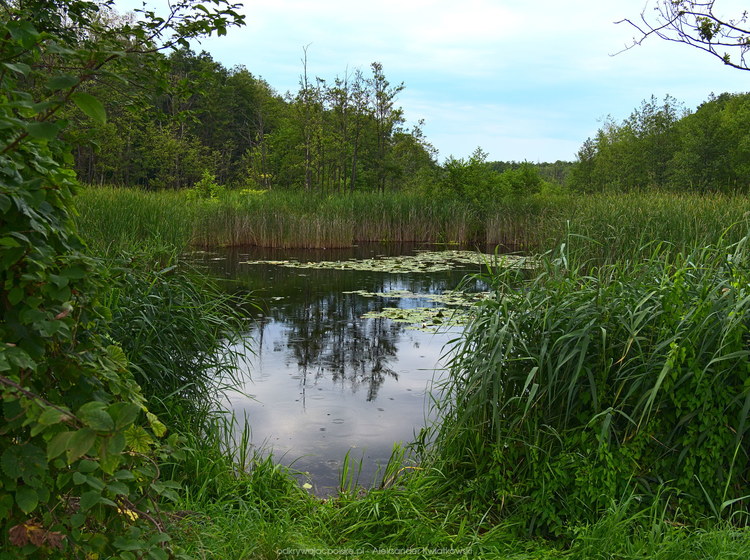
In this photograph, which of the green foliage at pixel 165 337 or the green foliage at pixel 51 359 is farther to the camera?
the green foliage at pixel 165 337

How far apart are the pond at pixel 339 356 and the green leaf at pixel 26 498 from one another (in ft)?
9.11

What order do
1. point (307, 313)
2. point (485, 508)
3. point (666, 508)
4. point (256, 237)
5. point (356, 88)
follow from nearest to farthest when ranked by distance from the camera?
1. point (666, 508)
2. point (485, 508)
3. point (307, 313)
4. point (256, 237)
5. point (356, 88)

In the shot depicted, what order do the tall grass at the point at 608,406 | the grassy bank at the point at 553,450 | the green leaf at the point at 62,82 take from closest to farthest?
the green leaf at the point at 62,82 < the grassy bank at the point at 553,450 < the tall grass at the point at 608,406

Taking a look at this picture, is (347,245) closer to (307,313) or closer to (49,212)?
(307,313)

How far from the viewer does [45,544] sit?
1317 mm

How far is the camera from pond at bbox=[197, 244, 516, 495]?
15.2 feet

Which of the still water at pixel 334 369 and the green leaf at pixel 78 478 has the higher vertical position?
the green leaf at pixel 78 478

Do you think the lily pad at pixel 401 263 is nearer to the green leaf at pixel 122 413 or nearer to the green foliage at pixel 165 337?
the green foliage at pixel 165 337

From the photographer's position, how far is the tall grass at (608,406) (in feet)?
9.58

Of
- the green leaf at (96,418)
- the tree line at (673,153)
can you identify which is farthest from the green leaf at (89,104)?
the tree line at (673,153)

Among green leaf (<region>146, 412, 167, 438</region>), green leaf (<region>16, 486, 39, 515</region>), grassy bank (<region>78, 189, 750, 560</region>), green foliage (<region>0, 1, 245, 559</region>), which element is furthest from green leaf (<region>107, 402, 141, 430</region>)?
grassy bank (<region>78, 189, 750, 560</region>)

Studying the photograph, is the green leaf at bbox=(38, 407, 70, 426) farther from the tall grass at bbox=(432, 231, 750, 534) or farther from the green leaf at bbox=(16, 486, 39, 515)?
the tall grass at bbox=(432, 231, 750, 534)

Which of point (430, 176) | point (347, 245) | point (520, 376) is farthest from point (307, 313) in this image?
point (430, 176)

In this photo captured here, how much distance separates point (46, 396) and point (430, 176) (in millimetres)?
21758
